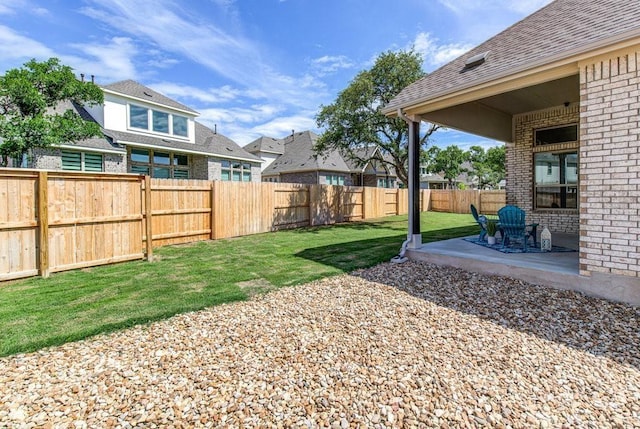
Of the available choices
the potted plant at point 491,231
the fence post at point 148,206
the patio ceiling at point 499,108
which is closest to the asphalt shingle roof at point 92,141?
the fence post at point 148,206

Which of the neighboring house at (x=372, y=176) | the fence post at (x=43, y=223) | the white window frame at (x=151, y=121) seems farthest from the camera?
the neighboring house at (x=372, y=176)

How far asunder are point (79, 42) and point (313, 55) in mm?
9627

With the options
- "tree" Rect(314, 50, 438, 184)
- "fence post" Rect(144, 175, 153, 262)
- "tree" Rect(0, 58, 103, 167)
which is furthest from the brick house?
"tree" Rect(0, 58, 103, 167)

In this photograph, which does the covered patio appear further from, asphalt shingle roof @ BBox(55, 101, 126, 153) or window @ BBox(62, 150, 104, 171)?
window @ BBox(62, 150, 104, 171)

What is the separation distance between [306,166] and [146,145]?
12.1 m

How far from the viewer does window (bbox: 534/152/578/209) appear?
317 inches

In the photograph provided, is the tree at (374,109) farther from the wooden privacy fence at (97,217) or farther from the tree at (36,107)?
the tree at (36,107)

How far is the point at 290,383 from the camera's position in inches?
99.0

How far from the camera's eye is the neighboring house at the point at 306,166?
24891 millimetres

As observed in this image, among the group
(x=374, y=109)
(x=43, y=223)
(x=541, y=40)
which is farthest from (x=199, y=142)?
(x=541, y=40)

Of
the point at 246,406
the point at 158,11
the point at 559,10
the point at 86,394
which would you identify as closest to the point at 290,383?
the point at 246,406

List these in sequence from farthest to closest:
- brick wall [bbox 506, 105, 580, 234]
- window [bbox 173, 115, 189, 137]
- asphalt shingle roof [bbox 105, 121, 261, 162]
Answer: window [bbox 173, 115, 189, 137]
asphalt shingle roof [bbox 105, 121, 261, 162]
brick wall [bbox 506, 105, 580, 234]

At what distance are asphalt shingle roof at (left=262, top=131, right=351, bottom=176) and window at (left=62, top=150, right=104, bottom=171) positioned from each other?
1370 cm

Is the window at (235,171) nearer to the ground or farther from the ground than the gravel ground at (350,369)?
farther from the ground
